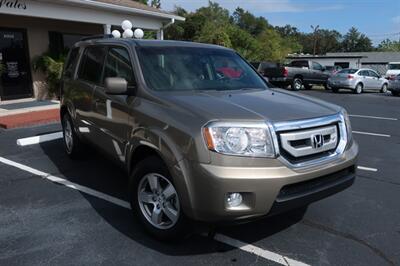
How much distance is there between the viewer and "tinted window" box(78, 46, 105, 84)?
5.03 metres

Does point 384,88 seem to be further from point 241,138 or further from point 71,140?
point 241,138

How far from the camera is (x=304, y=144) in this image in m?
3.28

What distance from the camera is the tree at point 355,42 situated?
119312 mm

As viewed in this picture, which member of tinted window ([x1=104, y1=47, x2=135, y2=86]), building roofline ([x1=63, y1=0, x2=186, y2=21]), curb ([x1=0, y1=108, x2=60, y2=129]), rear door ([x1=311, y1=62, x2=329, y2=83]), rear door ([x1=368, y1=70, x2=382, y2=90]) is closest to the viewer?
tinted window ([x1=104, y1=47, x2=135, y2=86])

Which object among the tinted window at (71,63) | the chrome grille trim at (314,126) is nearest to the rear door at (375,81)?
the tinted window at (71,63)

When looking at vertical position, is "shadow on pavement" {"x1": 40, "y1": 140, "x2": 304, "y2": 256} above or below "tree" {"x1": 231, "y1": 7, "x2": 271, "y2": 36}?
below

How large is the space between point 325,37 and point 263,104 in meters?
124

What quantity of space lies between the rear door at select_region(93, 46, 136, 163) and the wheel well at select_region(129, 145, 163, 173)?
0.63 ft

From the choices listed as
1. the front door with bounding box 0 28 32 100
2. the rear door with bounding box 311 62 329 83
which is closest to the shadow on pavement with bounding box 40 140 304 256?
the front door with bounding box 0 28 32 100

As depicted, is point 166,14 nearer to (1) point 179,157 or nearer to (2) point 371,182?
(2) point 371,182

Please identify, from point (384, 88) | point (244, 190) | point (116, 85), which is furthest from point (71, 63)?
point (384, 88)

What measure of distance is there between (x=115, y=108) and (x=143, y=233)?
1.40m

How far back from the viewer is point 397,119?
39.7 ft

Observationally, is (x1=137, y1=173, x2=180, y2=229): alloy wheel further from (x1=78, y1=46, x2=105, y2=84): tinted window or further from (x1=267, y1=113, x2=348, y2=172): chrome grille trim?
(x1=78, y1=46, x2=105, y2=84): tinted window
